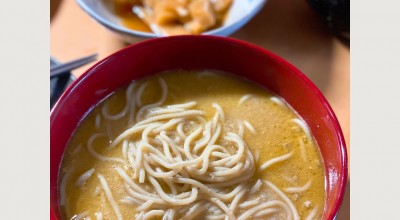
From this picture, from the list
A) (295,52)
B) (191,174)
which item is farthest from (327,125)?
(295,52)

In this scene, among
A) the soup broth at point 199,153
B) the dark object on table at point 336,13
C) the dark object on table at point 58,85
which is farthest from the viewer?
the dark object on table at point 336,13

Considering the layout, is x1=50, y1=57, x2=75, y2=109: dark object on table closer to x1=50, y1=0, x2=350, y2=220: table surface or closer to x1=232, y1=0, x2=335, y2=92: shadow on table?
x1=50, y1=0, x2=350, y2=220: table surface

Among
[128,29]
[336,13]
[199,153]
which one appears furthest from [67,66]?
[336,13]

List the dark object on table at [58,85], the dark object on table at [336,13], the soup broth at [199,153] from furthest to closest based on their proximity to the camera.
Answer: the dark object on table at [336,13] → the dark object on table at [58,85] → the soup broth at [199,153]

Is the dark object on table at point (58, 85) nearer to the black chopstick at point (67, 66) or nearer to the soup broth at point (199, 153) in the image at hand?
the black chopstick at point (67, 66)

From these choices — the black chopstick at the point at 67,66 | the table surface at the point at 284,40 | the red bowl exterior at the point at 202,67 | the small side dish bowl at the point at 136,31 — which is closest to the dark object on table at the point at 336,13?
the table surface at the point at 284,40
